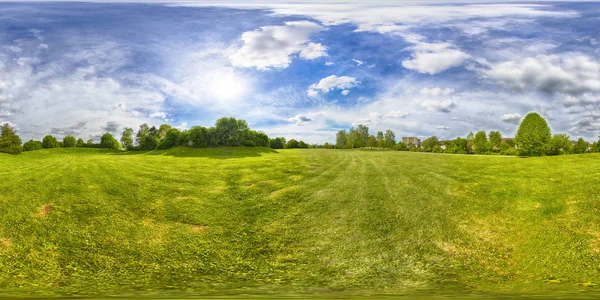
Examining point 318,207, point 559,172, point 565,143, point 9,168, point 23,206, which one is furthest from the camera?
point 565,143

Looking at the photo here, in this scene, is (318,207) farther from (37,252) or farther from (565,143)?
(565,143)

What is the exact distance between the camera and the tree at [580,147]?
30.6 m

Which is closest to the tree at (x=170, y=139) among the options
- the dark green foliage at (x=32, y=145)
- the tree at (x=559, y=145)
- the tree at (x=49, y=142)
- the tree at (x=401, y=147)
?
the tree at (x=49, y=142)

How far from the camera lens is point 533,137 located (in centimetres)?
2705

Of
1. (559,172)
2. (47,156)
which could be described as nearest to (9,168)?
(47,156)

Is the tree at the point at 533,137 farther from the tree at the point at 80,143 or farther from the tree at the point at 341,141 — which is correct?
the tree at the point at 80,143

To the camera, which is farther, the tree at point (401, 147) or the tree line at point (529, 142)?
the tree at point (401, 147)

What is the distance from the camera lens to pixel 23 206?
13.8 metres

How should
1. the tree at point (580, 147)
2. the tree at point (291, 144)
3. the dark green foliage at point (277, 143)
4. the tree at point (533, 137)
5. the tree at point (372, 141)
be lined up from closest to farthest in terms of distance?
1. the dark green foliage at point (277, 143)
2. the tree at point (291, 144)
3. the tree at point (533, 137)
4. the tree at point (580, 147)
5. the tree at point (372, 141)

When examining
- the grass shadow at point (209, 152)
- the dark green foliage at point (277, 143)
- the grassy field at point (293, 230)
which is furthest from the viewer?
the dark green foliage at point (277, 143)

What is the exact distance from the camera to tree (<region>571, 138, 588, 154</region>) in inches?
1205

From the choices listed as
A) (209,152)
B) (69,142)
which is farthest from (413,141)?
(69,142)

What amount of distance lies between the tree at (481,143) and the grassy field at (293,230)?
16759mm

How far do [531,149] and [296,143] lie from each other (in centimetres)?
1787
